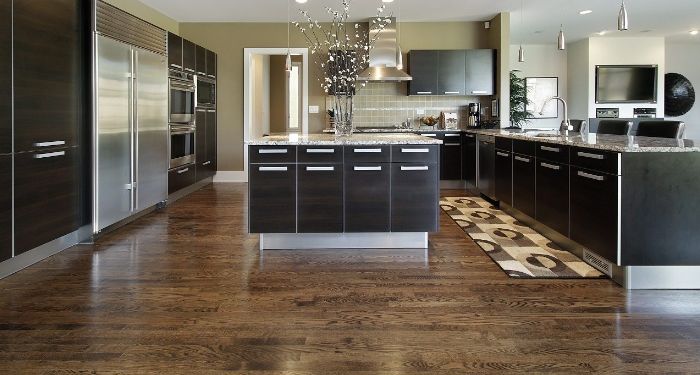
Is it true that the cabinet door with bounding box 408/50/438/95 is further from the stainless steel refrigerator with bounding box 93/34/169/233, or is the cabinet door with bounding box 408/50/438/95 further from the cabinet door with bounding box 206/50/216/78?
the stainless steel refrigerator with bounding box 93/34/169/233

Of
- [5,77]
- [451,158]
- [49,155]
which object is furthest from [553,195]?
[451,158]

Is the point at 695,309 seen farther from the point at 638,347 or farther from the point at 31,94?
the point at 31,94

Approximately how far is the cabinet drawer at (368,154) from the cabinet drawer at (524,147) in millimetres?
1358

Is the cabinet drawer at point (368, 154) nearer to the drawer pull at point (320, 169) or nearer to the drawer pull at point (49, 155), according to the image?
the drawer pull at point (320, 169)

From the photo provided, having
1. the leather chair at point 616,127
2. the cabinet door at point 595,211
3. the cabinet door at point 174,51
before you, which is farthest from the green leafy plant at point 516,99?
the cabinet door at point 595,211

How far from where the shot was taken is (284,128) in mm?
12906

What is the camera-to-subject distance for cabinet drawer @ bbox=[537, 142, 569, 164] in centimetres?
426

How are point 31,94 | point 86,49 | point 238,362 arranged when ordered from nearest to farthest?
point 238,362 < point 31,94 < point 86,49

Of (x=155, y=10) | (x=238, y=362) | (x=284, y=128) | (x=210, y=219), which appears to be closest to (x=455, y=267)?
(x=238, y=362)

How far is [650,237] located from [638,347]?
108cm

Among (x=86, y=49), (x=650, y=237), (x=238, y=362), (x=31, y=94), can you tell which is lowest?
(x=238, y=362)

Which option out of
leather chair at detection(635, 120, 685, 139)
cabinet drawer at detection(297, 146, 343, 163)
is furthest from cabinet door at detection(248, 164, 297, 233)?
leather chair at detection(635, 120, 685, 139)

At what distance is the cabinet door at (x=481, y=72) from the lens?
8602mm

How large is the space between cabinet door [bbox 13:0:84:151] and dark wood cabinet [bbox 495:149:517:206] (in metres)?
3.92
